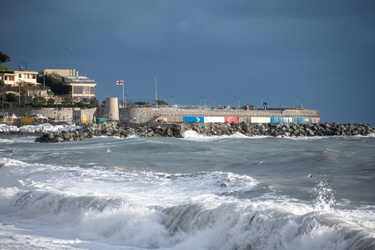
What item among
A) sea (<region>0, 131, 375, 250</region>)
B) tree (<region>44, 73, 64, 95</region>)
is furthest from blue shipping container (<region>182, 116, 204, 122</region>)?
sea (<region>0, 131, 375, 250</region>)

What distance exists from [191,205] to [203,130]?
114ft

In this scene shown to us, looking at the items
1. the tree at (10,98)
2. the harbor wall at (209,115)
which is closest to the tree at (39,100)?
the tree at (10,98)

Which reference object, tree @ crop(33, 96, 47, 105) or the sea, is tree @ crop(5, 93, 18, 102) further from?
the sea

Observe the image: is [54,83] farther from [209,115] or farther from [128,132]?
[128,132]

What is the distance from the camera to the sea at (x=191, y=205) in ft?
27.0

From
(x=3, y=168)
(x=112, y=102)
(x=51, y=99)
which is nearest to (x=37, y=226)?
(x=3, y=168)

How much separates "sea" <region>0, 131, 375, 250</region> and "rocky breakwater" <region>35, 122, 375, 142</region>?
20712 millimetres

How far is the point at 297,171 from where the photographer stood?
55.8 ft

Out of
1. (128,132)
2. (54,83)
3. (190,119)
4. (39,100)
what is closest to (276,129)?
Answer: (190,119)

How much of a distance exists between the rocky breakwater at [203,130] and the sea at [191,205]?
815 inches

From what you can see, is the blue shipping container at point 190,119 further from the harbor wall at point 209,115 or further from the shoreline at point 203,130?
the shoreline at point 203,130

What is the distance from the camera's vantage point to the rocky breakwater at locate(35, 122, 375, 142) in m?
40.6

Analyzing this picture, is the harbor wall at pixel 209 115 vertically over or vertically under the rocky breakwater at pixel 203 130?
over

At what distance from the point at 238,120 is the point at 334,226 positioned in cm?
5704
